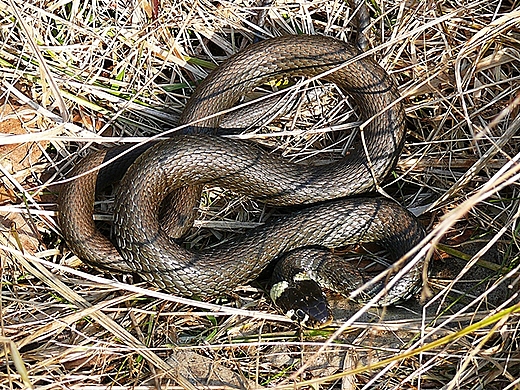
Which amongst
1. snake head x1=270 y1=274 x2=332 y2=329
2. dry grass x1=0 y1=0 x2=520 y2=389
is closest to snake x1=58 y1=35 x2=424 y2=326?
snake head x1=270 y1=274 x2=332 y2=329

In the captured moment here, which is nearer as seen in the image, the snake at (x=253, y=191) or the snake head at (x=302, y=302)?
the snake head at (x=302, y=302)

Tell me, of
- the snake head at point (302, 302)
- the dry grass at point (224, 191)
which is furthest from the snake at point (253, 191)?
the dry grass at point (224, 191)

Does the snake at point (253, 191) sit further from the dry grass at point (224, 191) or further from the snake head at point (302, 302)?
the dry grass at point (224, 191)

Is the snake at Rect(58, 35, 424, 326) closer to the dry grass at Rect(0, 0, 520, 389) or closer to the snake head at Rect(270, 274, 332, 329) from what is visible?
the snake head at Rect(270, 274, 332, 329)

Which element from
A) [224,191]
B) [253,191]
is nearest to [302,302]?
[253,191]

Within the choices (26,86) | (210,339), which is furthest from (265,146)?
(26,86)

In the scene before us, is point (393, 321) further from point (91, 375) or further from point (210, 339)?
point (91, 375)
